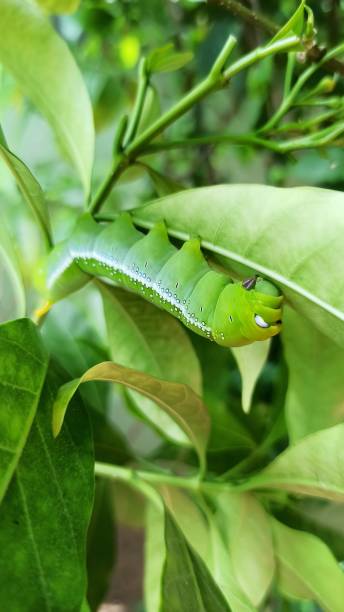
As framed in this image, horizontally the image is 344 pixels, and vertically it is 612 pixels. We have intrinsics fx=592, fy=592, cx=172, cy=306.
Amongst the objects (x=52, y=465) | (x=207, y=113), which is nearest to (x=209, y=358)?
(x=52, y=465)

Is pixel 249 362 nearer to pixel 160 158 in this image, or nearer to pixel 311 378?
pixel 311 378

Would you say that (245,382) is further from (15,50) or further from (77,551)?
(15,50)

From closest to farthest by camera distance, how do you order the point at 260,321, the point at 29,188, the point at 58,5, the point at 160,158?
the point at 260,321
the point at 29,188
the point at 58,5
the point at 160,158

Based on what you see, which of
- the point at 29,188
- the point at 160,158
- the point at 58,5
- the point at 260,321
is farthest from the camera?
the point at 160,158

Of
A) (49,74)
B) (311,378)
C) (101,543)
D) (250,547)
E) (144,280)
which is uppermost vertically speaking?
(49,74)

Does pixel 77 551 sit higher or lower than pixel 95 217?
lower

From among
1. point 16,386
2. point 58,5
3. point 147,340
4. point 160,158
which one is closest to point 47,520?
point 16,386

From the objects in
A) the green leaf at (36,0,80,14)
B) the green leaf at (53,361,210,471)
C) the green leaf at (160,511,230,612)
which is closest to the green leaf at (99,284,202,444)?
the green leaf at (53,361,210,471)

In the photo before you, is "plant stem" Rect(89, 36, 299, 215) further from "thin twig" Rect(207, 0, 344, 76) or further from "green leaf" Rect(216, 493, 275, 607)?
"green leaf" Rect(216, 493, 275, 607)
